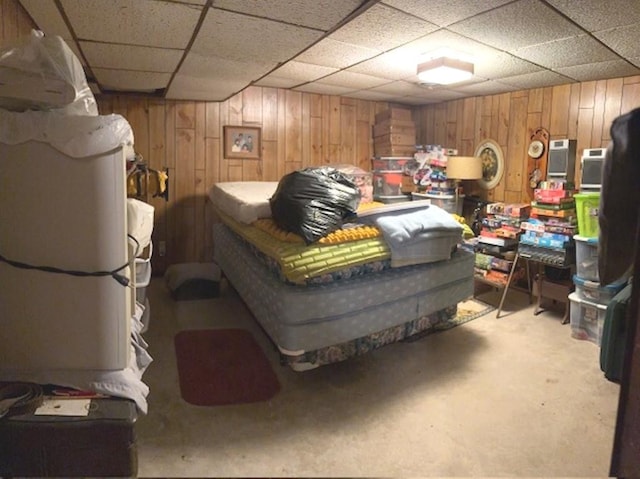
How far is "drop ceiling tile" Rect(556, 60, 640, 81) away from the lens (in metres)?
2.96

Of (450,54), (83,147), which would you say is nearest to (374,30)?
(450,54)

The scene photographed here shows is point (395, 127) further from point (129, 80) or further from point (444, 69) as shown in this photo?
point (129, 80)

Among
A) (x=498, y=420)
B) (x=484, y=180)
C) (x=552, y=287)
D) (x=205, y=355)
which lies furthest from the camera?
(x=484, y=180)

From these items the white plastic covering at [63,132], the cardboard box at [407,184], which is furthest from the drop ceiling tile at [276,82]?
the white plastic covering at [63,132]

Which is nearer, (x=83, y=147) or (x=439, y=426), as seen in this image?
(x=83, y=147)

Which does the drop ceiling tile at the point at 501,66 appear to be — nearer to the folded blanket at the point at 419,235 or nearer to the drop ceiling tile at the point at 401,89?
the drop ceiling tile at the point at 401,89

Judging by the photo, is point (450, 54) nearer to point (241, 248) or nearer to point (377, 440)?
point (241, 248)

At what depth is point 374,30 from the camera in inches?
Answer: 92.7

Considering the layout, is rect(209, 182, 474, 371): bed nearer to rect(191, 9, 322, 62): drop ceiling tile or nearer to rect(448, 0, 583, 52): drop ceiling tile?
rect(191, 9, 322, 62): drop ceiling tile

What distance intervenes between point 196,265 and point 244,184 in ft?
2.98

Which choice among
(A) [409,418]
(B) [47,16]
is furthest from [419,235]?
(B) [47,16]

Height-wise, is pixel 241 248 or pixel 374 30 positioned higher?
pixel 374 30

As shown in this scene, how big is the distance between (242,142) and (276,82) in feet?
2.45

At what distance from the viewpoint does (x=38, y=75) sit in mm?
1289
